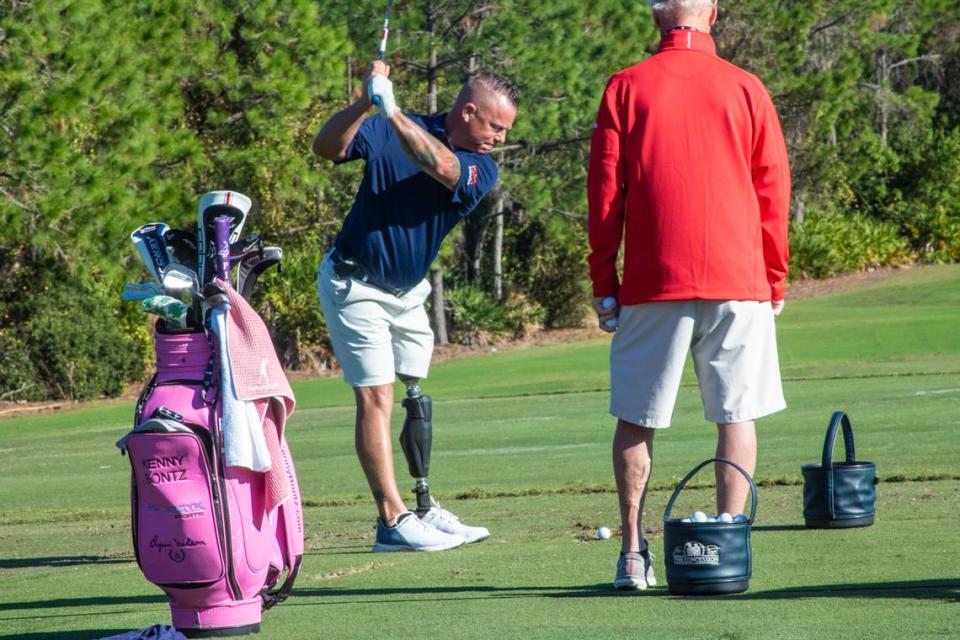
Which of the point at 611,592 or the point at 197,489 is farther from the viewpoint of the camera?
the point at 611,592

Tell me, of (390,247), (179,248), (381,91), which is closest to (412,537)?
(390,247)

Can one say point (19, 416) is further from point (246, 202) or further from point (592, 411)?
point (246, 202)

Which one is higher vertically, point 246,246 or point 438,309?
point 246,246

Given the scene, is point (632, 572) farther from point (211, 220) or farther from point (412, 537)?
point (211, 220)

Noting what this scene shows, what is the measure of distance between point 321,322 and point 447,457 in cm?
1502

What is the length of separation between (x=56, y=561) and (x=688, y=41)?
366cm

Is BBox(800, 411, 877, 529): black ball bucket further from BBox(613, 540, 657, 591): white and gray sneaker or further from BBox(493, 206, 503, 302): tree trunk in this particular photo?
BBox(493, 206, 503, 302): tree trunk

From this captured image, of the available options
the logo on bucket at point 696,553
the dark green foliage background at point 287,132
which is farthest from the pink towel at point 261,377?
the dark green foliage background at point 287,132

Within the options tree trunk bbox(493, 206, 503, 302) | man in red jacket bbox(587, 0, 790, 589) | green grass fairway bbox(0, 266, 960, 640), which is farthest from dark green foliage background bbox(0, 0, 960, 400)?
man in red jacket bbox(587, 0, 790, 589)

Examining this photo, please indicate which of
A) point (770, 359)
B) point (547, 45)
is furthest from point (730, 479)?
point (547, 45)

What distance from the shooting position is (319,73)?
24.6m

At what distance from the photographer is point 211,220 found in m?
4.80

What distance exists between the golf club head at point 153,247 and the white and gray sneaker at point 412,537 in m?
2.15

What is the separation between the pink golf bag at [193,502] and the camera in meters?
4.59
